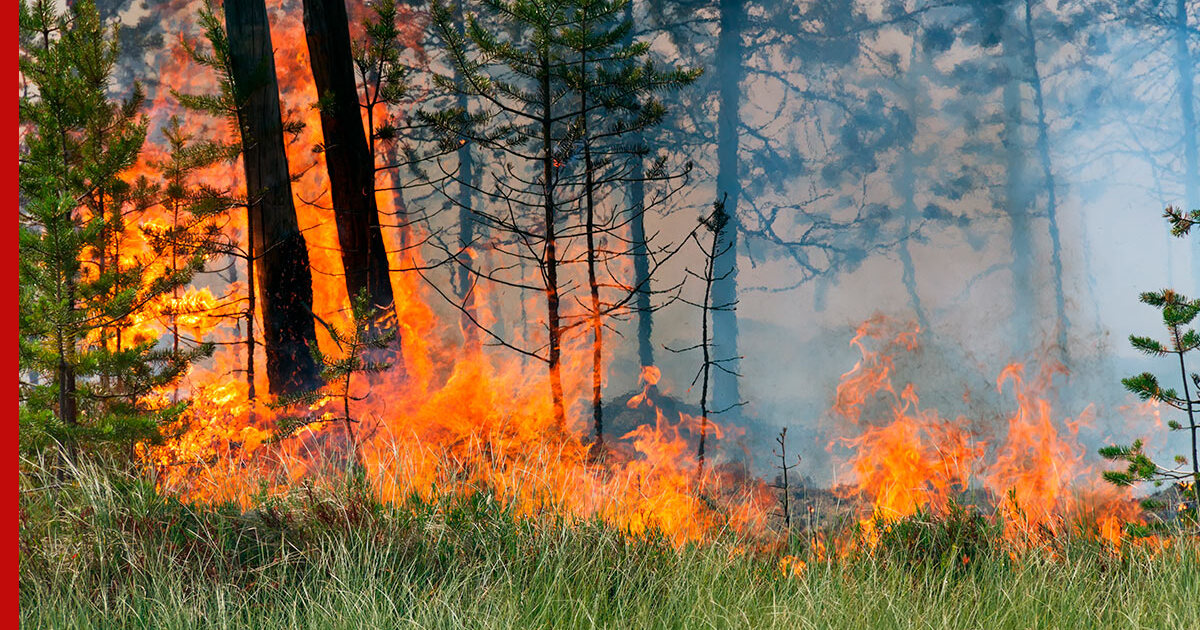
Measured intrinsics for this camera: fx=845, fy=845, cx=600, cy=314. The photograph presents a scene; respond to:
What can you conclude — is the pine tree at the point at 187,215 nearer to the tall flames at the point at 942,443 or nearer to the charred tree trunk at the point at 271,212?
the charred tree trunk at the point at 271,212

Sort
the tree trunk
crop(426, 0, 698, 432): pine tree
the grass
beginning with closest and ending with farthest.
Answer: the grass < crop(426, 0, 698, 432): pine tree < the tree trunk

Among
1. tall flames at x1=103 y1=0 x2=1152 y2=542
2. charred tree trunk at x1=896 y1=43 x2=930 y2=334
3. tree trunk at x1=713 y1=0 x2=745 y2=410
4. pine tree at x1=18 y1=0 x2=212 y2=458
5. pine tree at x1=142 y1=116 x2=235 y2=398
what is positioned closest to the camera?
pine tree at x1=18 y1=0 x2=212 y2=458

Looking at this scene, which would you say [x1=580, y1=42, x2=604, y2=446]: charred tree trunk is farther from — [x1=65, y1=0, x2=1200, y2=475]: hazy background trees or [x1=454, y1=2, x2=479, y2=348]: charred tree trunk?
[x1=454, y1=2, x2=479, y2=348]: charred tree trunk

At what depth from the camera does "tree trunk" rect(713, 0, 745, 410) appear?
5309mm

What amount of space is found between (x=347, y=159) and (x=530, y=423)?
202 cm

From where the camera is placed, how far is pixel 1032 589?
2916 millimetres

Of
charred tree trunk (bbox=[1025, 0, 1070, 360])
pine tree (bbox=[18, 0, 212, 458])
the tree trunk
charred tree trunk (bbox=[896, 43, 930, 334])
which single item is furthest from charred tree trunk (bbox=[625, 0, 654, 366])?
charred tree trunk (bbox=[1025, 0, 1070, 360])

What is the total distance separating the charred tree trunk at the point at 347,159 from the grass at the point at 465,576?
2.19 meters

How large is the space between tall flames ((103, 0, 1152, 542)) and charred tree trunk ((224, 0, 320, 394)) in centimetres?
14

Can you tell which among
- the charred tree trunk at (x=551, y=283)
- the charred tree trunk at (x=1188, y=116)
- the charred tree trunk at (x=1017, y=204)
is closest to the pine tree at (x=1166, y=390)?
the charred tree trunk at (x=1017, y=204)

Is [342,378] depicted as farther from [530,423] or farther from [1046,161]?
[1046,161]

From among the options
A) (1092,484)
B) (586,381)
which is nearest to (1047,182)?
(1092,484)

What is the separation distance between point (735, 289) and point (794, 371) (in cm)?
65

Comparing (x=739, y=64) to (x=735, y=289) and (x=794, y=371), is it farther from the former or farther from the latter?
(x=794, y=371)
